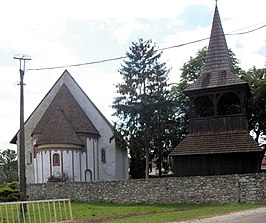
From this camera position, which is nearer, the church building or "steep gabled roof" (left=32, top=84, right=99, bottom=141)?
the church building

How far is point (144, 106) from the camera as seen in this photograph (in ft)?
123

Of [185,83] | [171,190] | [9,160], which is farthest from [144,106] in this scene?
[9,160]

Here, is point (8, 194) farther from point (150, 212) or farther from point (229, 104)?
point (229, 104)

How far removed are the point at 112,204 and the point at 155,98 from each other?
13.3m

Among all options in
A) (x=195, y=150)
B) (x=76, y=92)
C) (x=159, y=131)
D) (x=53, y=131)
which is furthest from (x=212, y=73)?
(x=76, y=92)

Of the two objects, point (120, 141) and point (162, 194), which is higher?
point (120, 141)

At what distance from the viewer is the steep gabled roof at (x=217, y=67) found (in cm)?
→ 2962

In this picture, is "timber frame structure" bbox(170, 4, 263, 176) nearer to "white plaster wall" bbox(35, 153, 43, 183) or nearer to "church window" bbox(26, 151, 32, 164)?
"white plaster wall" bbox(35, 153, 43, 183)

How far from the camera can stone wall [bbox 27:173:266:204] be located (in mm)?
23641

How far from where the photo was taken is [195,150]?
27734 millimetres

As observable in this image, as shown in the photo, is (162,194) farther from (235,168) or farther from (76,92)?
(76,92)

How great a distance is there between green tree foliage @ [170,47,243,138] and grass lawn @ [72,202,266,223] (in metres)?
15.4

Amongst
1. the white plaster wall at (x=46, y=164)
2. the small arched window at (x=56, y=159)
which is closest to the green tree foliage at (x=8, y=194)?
the white plaster wall at (x=46, y=164)

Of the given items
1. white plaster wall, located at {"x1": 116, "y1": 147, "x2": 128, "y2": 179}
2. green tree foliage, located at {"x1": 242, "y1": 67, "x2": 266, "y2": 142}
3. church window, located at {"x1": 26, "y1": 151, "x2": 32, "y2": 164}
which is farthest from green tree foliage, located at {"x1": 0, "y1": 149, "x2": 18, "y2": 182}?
green tree foliage, located at {"x1": 242, "y1": 67, "x2": 266, "y2": 142}
